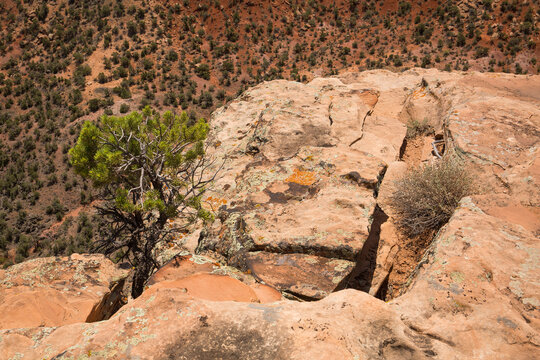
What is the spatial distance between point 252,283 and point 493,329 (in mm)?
2494

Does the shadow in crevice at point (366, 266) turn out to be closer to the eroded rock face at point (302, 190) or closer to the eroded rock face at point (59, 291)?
the eroded rock face at point (302, 190)

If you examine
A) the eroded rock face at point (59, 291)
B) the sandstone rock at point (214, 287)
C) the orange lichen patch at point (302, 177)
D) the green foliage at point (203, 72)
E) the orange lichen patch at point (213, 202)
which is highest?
the orange lichen patch at point (302, 177)

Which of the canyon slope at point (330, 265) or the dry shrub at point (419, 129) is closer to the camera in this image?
the canyon slope at point (330, 265)

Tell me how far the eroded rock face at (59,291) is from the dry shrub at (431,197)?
15.2ft

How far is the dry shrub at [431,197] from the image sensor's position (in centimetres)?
560

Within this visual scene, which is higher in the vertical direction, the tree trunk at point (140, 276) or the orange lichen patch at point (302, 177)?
the orange lichen patch at point (302, 177)

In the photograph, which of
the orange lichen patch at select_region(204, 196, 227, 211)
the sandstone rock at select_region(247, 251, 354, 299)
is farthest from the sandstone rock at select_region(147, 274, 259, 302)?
the orange lichen patch at select_region(204, 196, 227, 211)

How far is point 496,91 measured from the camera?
29.2 feet

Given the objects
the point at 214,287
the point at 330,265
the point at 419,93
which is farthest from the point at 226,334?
the point at 419,93

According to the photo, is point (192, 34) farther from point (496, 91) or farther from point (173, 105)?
point (496, 91)

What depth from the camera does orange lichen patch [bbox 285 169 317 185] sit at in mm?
5855

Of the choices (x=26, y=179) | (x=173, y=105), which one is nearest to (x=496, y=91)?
(x=173, y=105)

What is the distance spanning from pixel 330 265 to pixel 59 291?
332 cm

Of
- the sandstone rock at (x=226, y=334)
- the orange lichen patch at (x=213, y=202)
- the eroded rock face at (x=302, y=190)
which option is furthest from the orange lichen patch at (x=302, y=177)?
the sandstone rock at (x=226, y=334)
